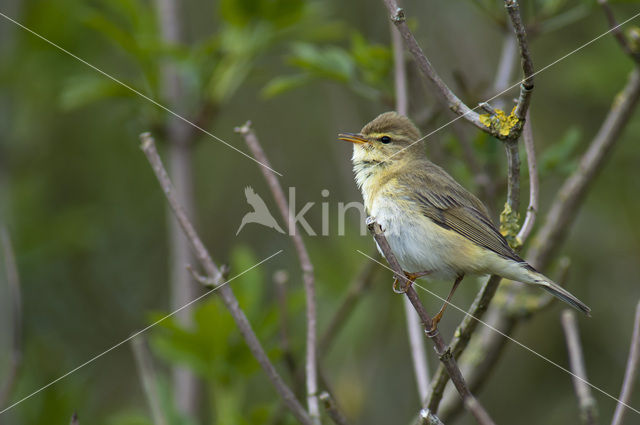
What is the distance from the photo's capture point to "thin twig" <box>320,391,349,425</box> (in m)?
2.43

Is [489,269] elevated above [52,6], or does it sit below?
below

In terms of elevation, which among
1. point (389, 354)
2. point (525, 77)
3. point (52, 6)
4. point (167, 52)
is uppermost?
point (52, 6)

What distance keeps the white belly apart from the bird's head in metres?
0.31

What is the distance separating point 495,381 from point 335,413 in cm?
345

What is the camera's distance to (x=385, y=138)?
351 cm

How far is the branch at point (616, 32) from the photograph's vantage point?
10.1 ft

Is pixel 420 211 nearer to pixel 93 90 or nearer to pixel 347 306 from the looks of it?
pixel 347 306

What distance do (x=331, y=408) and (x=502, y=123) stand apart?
1127 mm

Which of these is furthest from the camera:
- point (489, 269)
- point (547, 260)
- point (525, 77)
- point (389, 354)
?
point (389, 354)

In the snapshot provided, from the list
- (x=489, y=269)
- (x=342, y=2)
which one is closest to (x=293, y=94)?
(x=342, y=2)

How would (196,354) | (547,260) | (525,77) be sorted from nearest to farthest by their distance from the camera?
1. (525,77)
2. (196,354)
3. (547,260)

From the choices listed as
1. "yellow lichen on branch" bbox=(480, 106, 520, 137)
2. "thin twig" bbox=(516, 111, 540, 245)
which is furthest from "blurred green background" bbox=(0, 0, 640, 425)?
"yellow lichen on branch" bbox=(480, 106, 520, 137)

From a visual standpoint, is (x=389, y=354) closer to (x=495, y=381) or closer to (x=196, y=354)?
(x=495, y=381)

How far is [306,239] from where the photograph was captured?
5480 millimetres
